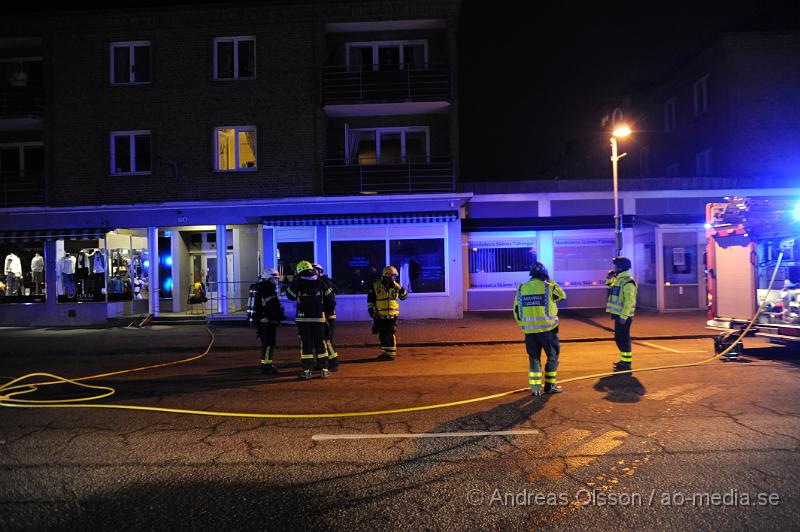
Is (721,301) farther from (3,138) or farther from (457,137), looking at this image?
(3,138)

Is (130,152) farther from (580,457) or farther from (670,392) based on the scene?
(580,457)

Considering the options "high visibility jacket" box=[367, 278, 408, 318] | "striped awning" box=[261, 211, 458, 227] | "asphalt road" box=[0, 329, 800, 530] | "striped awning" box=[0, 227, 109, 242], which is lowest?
"asphalt road" box=[0, 329, 800, 530]

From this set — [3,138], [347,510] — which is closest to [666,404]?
[347,510]

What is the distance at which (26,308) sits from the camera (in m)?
18.2

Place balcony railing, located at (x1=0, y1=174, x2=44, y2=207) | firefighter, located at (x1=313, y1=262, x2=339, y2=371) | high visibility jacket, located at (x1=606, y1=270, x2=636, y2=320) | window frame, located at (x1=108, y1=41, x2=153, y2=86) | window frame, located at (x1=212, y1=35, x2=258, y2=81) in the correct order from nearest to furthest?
high visibility jacket, located at (x1=606, y1=270, x2=636, y2=320) → firefighter, located at (x1=313, y1=262, x2=339, y2=371) → window frame, located at (x1=212, y1=35, x2=258, y2=81) → window frame, located at (x1=108, y1=41, x2=153, y2=86) → balcony railing, located at (x1=0, y1=174, x2=44, y2=207)

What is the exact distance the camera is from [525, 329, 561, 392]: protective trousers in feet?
23.2

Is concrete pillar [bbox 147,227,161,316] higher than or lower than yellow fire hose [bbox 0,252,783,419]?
higher

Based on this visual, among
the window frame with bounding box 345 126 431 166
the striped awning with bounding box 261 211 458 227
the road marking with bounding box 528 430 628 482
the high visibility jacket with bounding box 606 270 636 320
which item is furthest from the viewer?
the window frame with bounding box 345 126 431 166

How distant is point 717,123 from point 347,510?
23918mm

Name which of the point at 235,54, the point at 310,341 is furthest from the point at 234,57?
the point at 310,341

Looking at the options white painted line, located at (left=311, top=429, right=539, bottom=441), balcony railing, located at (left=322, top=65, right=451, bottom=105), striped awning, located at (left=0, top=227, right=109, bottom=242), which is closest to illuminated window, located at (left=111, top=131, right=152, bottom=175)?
striped awning, located at (left=0, top=227, right=109, bottom=242)

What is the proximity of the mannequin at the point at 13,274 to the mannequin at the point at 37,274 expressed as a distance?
51cm

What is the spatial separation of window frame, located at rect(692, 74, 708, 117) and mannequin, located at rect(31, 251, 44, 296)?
27225 mm

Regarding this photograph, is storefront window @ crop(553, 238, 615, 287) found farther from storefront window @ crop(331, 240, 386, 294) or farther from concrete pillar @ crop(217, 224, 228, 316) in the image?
concrete pillar @ crop(217, 224, 228, 316)
